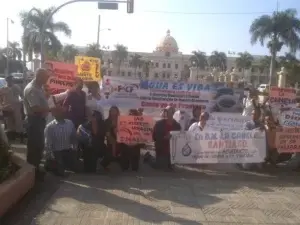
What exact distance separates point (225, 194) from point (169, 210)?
1278 mm

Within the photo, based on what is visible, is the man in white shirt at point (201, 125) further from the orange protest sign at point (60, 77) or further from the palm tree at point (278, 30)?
the palm tree at point (278, 30)

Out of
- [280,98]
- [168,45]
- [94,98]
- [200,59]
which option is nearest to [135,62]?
[200,59]

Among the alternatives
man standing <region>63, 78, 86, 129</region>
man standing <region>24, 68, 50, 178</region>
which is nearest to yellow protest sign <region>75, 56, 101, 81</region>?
man standing <region>63, 78, 86, 129</region>

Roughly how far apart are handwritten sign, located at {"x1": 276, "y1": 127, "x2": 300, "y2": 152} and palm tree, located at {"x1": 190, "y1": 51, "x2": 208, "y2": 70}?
8879cm

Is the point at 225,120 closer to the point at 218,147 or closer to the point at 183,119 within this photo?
the point at 183,119

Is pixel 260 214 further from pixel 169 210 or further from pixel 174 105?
pixel 174 105

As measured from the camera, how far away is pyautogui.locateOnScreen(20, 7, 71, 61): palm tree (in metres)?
42.3

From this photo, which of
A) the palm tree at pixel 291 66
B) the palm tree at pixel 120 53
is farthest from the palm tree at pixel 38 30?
the palm tree at pixel 120 53

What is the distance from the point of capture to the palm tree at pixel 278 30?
44156mm

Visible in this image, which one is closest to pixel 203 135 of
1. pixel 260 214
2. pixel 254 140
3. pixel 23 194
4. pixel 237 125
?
pixel 254 140

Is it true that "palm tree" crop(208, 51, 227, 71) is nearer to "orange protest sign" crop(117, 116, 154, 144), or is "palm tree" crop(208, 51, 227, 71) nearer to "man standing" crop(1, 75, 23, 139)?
"man standing" crop(1, 75, 23, 139)

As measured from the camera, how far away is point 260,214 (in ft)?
19.4

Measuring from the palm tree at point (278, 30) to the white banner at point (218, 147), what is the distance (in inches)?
1493

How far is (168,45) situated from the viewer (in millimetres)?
114625
